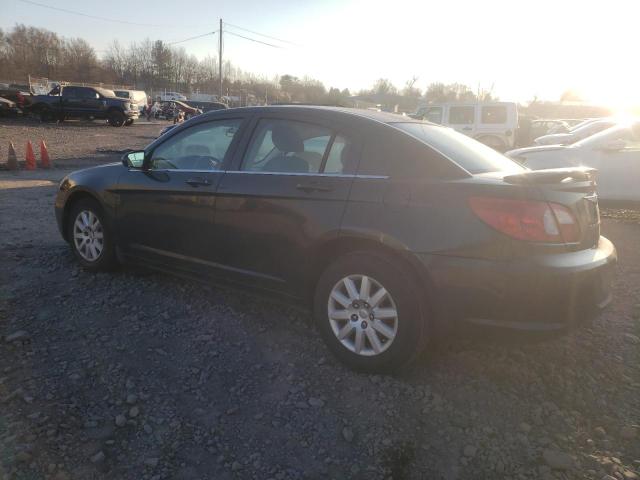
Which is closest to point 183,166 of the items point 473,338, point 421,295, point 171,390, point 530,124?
point 171,390

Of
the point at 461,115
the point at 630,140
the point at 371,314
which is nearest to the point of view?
the point at 371,314

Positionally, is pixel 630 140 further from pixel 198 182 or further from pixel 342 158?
pixel 198 182

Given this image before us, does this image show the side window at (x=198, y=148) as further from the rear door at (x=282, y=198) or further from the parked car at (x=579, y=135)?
the parked car at (x=579, y=135)

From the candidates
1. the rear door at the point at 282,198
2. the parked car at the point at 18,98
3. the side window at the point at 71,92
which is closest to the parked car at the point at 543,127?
the rear door at the point at 282,198

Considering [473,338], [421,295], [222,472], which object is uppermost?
[421,295]

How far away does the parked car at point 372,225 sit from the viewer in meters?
2.65

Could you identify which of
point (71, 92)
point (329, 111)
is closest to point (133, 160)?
point (329, 111)

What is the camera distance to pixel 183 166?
4055 mm

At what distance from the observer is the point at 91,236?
15.1 ft

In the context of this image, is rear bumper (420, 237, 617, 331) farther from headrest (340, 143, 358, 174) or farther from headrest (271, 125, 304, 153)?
headrest (271, 125, 304, 153)

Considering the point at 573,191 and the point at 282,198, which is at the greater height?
the point at 573,191

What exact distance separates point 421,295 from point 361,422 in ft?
2.49

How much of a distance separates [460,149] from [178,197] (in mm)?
2125

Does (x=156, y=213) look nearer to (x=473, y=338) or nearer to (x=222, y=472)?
(x=222, y=472)
